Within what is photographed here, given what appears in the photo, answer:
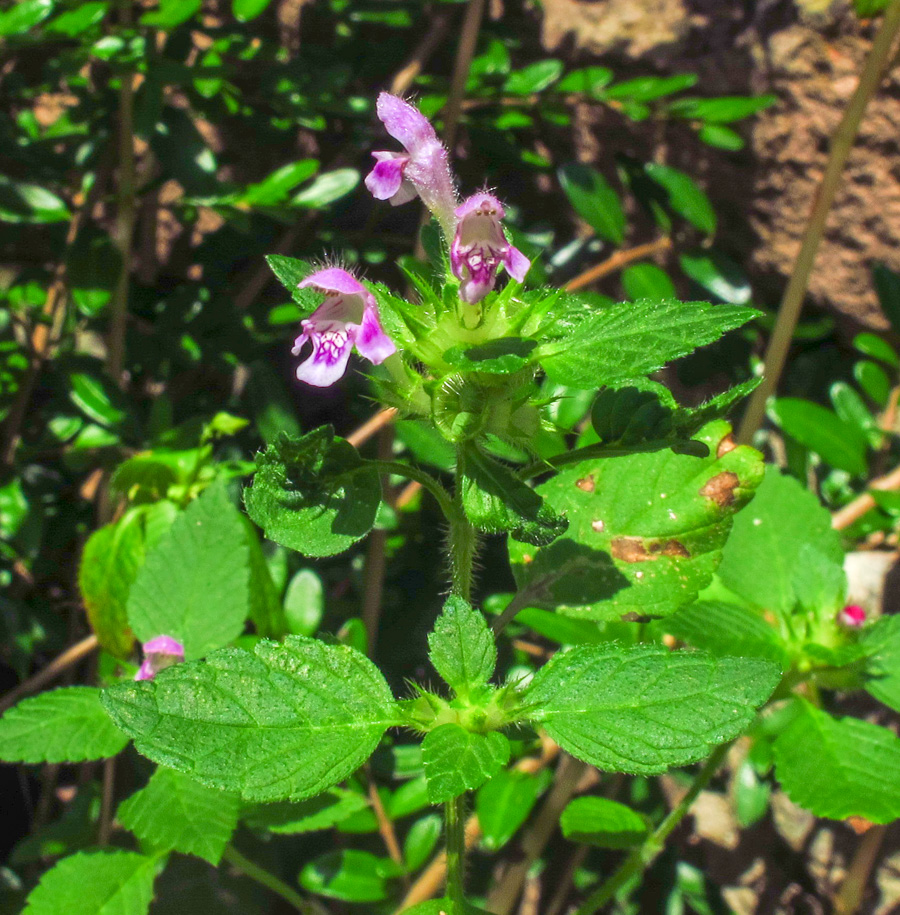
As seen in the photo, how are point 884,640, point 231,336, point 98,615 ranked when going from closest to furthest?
point 884,640
point 98,615
point 231,336

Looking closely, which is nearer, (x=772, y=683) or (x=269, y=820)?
(x=772, y=683)

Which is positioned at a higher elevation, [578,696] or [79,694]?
[578,696]

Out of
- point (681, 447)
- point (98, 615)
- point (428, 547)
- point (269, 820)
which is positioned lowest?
point (428, 547)

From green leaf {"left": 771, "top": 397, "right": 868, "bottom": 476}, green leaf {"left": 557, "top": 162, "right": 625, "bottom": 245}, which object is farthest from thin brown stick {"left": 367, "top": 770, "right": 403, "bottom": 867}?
green leaf {"left": 557, "top": 162, "right": 625, "bottom": 245}

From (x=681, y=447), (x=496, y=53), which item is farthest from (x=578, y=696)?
(x=496, y=53)

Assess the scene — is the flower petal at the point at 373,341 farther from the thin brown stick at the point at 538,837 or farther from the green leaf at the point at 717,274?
the green leaf at the point at 717,274

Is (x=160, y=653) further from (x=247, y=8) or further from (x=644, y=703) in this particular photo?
(x=247, y=8)

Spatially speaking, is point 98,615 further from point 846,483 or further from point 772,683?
point 846,483
